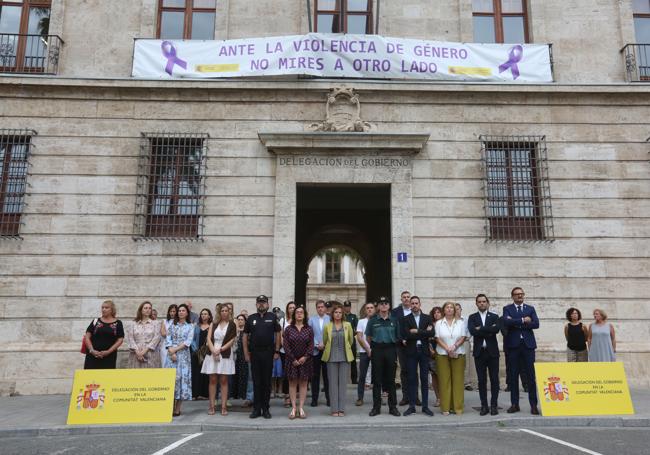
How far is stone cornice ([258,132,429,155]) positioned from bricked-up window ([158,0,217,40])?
3.72 meters

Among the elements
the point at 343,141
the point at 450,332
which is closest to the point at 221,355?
the point at 450,332

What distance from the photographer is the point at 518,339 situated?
880 cm

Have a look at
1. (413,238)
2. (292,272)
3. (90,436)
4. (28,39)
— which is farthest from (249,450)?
(28,39)

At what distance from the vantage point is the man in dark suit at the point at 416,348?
8.66 m

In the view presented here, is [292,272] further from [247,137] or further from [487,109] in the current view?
[487,109]

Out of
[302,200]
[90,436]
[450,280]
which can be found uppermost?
[302,200]

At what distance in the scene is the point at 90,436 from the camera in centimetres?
730

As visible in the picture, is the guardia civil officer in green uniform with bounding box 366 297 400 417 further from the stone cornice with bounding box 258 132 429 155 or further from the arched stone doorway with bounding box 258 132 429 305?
the stone cornice with bounding box 258 132 429 155

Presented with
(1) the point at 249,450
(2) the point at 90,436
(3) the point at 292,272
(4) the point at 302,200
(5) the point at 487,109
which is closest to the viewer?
(1) the point at 249,450

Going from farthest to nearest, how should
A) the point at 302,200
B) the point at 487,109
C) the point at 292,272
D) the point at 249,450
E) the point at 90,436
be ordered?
the point at 302,200
the point at 487,109
the point at 292,272
the point at 90,436
the point at 249,450

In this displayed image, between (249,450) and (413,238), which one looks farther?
(413,238)

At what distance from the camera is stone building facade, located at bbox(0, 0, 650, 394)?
39.5 ft

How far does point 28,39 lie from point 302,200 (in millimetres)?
8759

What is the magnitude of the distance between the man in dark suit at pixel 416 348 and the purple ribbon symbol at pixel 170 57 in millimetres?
8515
